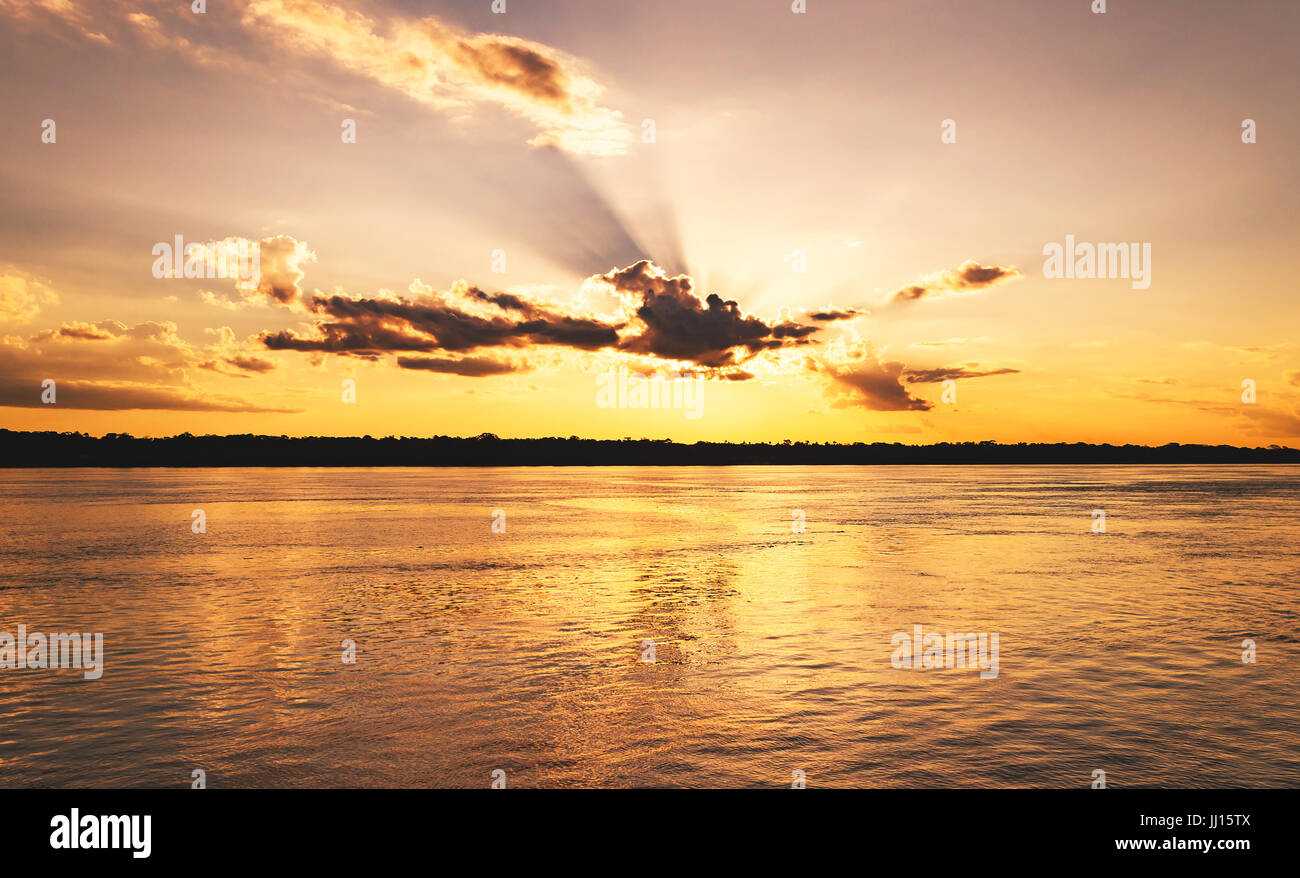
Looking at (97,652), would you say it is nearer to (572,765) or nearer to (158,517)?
(572,765)

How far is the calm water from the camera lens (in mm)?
11789

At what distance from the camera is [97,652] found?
19234mm

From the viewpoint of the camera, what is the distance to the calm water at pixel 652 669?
11789 millimetres

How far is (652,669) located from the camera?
56.1ft

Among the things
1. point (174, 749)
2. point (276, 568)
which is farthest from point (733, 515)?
point (174, 749)

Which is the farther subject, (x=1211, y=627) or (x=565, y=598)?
(x=565, y=598)
